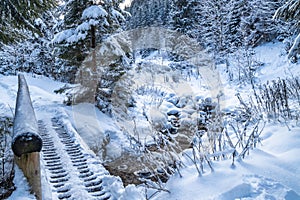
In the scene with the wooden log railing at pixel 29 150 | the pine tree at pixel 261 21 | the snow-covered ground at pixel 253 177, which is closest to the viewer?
the snow-covered ground at pixel 253 177

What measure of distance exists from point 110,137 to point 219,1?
13.5 m

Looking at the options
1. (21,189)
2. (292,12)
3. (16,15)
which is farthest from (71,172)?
(292,12)

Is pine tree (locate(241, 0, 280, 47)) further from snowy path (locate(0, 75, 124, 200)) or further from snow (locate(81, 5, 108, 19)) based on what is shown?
snowy path (locate(0, 75, 124, 200))

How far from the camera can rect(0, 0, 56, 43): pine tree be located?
5.35 m

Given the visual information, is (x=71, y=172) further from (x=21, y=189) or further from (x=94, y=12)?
(x=94, y=12)

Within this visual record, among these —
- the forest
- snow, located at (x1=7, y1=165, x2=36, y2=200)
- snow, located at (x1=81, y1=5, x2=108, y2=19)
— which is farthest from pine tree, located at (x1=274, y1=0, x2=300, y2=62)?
Result: snow, located at (x1=7, y1=165, x2=36, y2=200)

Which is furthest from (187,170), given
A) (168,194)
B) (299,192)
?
(299,192)

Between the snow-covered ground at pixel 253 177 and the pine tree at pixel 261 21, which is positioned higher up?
the pine tree at pixel 261 21

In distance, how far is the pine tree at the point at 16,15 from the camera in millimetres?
5352

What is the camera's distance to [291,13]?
4.91 m

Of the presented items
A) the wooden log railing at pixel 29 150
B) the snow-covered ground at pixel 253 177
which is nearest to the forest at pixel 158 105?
the snow-covered ground at pixel 253 177

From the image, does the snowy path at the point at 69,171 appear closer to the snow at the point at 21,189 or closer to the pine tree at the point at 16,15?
the snow at the point at 21,189

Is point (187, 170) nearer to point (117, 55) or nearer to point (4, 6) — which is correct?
point (4, 6)

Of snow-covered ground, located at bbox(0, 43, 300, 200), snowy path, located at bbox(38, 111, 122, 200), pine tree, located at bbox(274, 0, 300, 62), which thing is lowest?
snowy path, located at bbox(38, 111, 122, 200)
